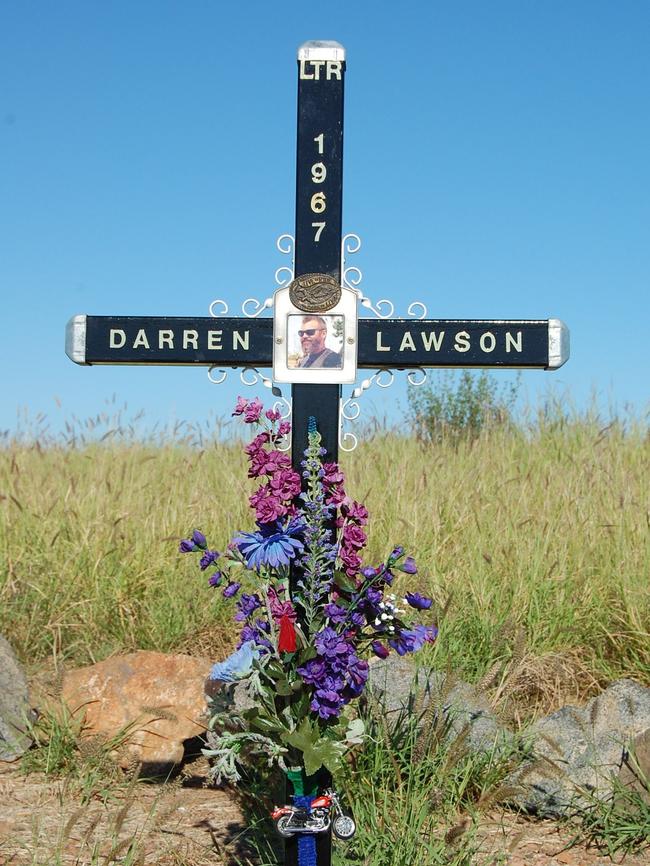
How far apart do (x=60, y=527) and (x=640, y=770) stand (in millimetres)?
3854

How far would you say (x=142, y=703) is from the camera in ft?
14.9

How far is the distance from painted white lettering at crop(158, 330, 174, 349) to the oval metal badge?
54 centimetres

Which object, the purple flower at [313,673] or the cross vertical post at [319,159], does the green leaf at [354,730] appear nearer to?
the purple flower at [313,673]

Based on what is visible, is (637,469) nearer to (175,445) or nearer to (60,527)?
(175,445)

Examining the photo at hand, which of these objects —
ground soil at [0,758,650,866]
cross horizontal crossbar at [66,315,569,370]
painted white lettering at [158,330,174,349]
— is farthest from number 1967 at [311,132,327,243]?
ground soil at [0,758,650,866]

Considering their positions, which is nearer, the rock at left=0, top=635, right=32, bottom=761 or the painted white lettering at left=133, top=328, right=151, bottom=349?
the painted white lettering at left=133, top=328, right=151, bottom=349

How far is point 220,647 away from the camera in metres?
5.39

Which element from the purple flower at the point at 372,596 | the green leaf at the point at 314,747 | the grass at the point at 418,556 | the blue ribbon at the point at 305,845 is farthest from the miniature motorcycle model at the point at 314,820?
the grass at the point at 418,556

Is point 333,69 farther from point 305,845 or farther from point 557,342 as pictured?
point 305,845

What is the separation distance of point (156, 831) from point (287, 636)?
1390 mm

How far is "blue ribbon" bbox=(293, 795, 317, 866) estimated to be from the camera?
3070mm

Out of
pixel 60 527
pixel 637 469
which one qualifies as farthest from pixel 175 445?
pixel 637 469

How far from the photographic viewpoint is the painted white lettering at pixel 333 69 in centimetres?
375

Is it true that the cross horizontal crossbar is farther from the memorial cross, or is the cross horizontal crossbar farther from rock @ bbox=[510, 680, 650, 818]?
rock @ bbox=[510, 680, 650, 818]
